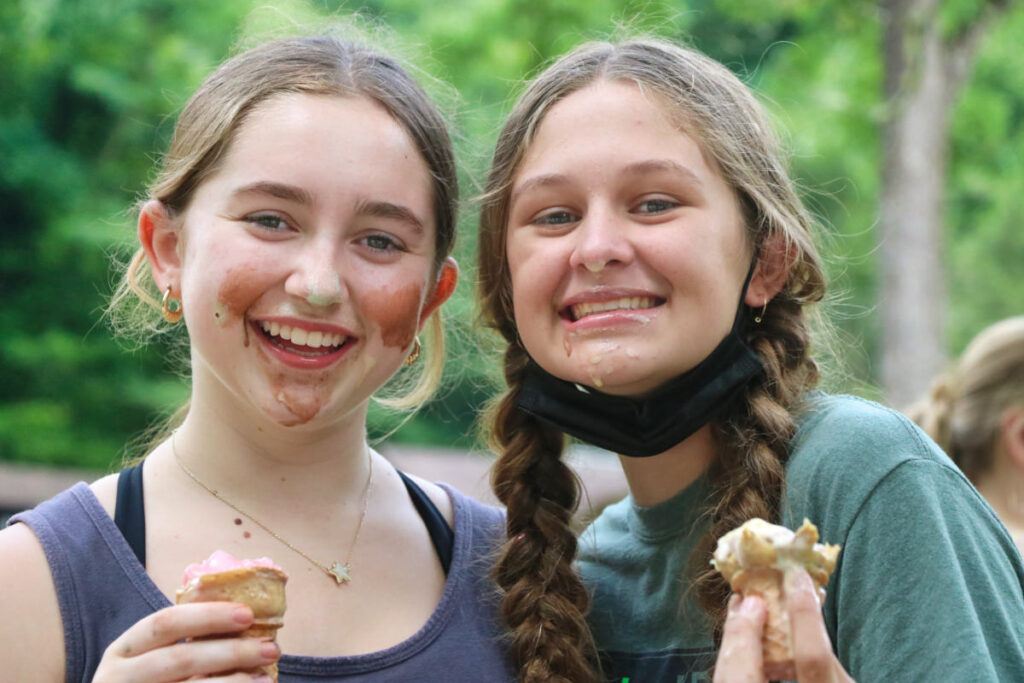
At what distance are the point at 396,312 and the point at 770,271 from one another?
3.49 feet

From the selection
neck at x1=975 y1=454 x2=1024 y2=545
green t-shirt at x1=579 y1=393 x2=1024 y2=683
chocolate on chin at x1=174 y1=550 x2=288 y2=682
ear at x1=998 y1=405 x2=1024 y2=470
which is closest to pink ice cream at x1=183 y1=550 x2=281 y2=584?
chocolate on chin at x1=174 y1=550 x2=288 y2=682

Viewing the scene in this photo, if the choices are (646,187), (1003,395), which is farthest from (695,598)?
(1003,395)

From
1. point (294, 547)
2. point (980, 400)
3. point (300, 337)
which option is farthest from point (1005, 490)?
point (300, 337)

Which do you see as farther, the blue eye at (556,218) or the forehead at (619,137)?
the blue eye at (556,218)

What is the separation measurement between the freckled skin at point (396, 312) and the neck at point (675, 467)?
A: 2.55ft

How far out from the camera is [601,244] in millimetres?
3029

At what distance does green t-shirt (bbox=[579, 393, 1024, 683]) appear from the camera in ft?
8.23

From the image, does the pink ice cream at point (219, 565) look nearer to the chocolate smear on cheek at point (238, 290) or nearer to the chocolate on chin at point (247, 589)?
the chocolate on chin at point (247, 589)

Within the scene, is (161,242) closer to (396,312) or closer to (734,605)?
(396,312)

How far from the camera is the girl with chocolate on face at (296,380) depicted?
2879 millimetres

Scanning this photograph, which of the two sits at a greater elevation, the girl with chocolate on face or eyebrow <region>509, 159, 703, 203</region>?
eyebrow <region>509, 159, 703, 203</region>

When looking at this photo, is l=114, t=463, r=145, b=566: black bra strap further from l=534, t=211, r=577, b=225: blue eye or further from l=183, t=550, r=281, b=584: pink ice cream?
l=534, t=211, r=577, b=225: blue eye

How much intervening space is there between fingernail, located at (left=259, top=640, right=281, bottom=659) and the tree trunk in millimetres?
10190

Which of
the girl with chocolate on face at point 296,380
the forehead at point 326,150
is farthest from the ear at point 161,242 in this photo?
the forehead at point 326,150
